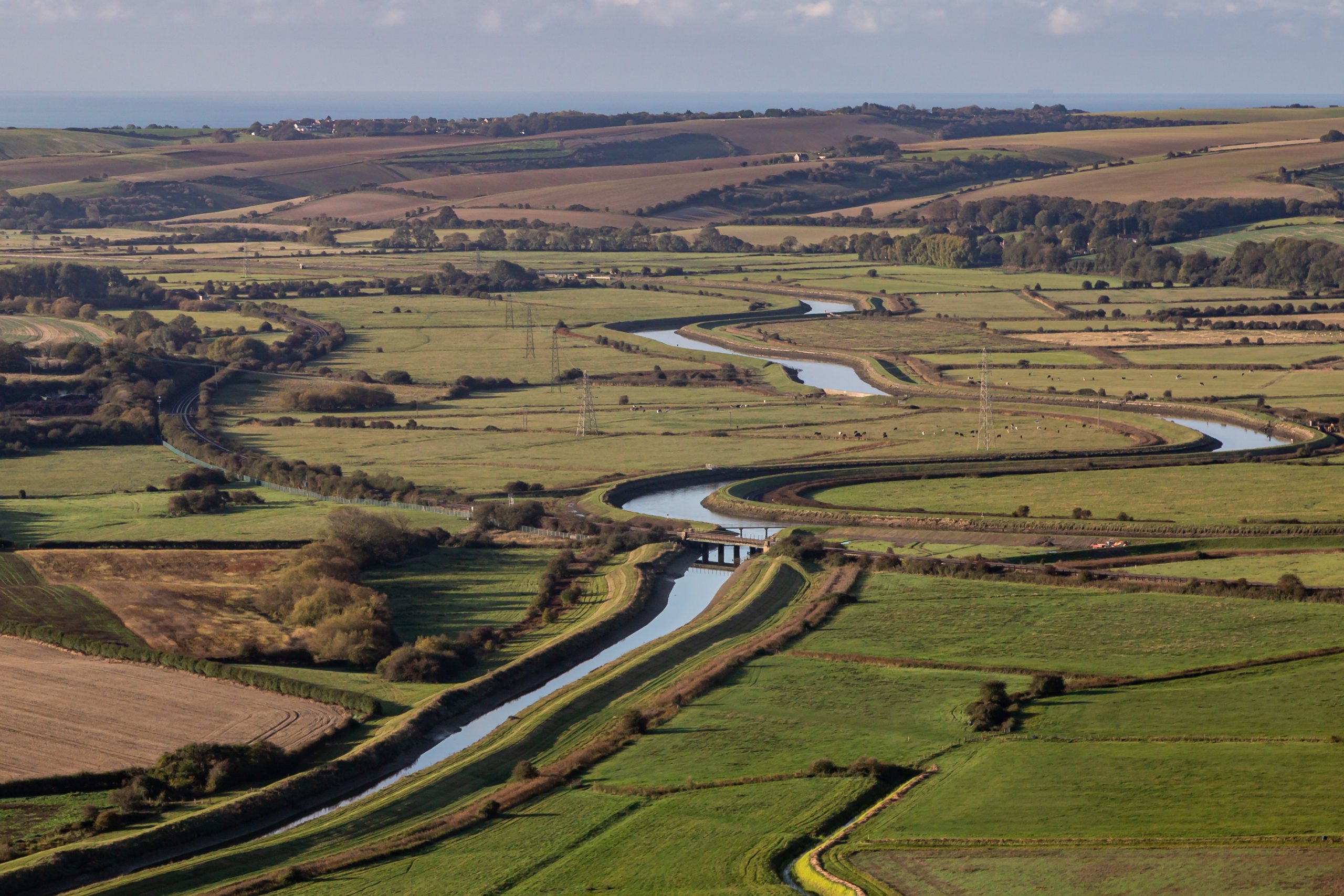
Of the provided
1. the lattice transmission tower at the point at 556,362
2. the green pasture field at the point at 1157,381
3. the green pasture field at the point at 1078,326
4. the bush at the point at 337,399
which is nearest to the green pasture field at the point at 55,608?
the bush at the point at 337,399

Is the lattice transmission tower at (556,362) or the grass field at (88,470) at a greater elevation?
the lattice transmission tower at (556,362)

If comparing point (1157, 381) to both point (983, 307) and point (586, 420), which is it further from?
point (983, 307)

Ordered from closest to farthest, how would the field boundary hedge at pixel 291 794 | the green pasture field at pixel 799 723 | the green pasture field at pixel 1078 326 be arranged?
the field boundary hedge at pixel 291 794 → the green pasture field at pixel 799 723 → the green pasture field at pixel 1078 326

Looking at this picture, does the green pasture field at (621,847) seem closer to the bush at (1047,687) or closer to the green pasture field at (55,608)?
the bush at (1047,687)

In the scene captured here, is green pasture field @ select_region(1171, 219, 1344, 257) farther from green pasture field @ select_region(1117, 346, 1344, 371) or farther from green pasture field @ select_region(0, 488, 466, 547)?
green pasture field @ select_region(0, 488, 466, 547)

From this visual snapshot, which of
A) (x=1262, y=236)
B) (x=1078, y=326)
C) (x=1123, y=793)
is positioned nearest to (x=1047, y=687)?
(x=1123, y=793)

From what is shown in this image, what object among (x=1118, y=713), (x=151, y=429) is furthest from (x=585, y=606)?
(x=151, y=429)
